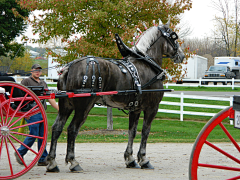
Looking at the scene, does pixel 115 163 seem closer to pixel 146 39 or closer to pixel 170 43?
pixel 146 39

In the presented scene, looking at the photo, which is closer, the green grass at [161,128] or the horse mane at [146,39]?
the horse mane at [146,39]

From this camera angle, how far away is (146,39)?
7.02 metres

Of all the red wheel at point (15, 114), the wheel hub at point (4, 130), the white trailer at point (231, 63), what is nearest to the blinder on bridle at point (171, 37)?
the red wheel at point (15, 114)

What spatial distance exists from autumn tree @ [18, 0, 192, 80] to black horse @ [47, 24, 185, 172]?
12.5 ft

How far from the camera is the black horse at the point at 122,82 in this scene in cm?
572

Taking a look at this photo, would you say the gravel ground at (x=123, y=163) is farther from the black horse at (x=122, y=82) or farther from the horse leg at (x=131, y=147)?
the black horse at (x=122, y=82)

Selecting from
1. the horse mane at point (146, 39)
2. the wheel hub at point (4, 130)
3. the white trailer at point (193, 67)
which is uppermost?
the white trailer at point (193, 67)

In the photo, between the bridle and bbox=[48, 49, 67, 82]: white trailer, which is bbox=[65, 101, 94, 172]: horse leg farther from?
the bridle

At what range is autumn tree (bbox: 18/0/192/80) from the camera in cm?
1106

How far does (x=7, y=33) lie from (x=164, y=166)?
21.3 metres

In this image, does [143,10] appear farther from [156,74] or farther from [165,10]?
[156,74]

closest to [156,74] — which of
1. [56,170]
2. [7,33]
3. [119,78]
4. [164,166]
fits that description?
[119,78]

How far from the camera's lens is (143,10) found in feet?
38.3

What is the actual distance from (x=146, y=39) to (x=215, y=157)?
122 inches
